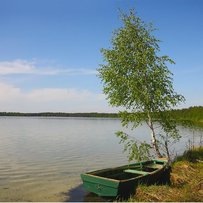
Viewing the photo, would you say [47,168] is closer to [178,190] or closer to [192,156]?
[192,156]

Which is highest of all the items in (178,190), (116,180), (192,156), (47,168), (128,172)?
(192,156)

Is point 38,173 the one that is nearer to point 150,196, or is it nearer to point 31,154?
point 31,154

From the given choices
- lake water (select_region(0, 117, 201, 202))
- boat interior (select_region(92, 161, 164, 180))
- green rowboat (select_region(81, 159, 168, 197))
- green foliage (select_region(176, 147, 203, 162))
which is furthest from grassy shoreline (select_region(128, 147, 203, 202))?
lake water (select_region(0, 117, 201, 202))

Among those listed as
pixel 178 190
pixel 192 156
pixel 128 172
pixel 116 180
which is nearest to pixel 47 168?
pixel 128 172

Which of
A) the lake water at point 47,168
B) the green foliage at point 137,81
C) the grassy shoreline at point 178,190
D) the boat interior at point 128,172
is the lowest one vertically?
the lake water at point 47,168

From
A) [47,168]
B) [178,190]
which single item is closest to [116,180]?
[178,190]

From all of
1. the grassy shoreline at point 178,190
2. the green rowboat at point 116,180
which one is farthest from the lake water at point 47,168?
the grassy shoreline at point 178,190

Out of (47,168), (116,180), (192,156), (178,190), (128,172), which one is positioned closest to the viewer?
(116,180)

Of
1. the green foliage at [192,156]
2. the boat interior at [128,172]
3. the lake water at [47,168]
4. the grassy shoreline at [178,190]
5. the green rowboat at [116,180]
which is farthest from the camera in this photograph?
the green foliage at [192,156]

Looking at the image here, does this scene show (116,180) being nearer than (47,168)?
Yes

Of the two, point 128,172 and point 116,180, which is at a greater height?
point 116,180

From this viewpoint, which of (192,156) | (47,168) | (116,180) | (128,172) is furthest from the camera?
(47,168)

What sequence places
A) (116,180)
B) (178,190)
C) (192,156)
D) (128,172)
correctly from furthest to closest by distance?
→ (192,156) < (128,172) < (178,190) < (116,180)

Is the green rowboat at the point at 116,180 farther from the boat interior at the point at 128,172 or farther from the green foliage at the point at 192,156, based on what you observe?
the green foliage at the point at 192,156
